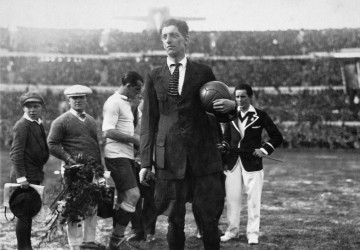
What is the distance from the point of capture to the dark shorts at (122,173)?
677cm

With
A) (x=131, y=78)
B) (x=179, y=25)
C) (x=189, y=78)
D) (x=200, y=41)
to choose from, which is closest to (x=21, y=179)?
(x=131, y=78)

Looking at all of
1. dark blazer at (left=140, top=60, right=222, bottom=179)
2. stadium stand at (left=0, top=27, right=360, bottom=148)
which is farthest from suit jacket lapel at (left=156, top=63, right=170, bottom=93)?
stadium stand at (left=0, top=27, right=360, bottom=148)

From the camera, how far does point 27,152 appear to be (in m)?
6.49

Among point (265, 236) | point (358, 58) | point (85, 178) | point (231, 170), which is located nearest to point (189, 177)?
point (85, 178)

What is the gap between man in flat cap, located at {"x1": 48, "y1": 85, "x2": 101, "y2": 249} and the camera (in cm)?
646

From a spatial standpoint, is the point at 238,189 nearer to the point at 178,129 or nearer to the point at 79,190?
the point at 79,190

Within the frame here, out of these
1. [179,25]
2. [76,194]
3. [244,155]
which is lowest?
[76,194]

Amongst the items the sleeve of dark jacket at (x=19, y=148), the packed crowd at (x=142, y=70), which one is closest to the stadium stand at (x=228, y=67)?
the packed crowd at (x=142, y=70)

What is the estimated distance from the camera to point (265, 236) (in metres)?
7.80

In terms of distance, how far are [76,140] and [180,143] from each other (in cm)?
188

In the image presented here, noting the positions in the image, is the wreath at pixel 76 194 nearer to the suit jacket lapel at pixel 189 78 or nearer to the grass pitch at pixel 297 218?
the grass pitch at pixel 297 218

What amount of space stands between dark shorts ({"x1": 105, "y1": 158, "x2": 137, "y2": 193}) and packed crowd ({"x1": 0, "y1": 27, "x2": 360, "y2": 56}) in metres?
29.3

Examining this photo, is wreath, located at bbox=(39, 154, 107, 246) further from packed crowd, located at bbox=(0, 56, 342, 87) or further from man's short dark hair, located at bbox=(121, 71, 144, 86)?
packed crowd, located at bbox=(0, 56, 342, 87)

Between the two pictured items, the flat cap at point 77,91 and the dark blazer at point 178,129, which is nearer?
the dark blazer at point 178,129
